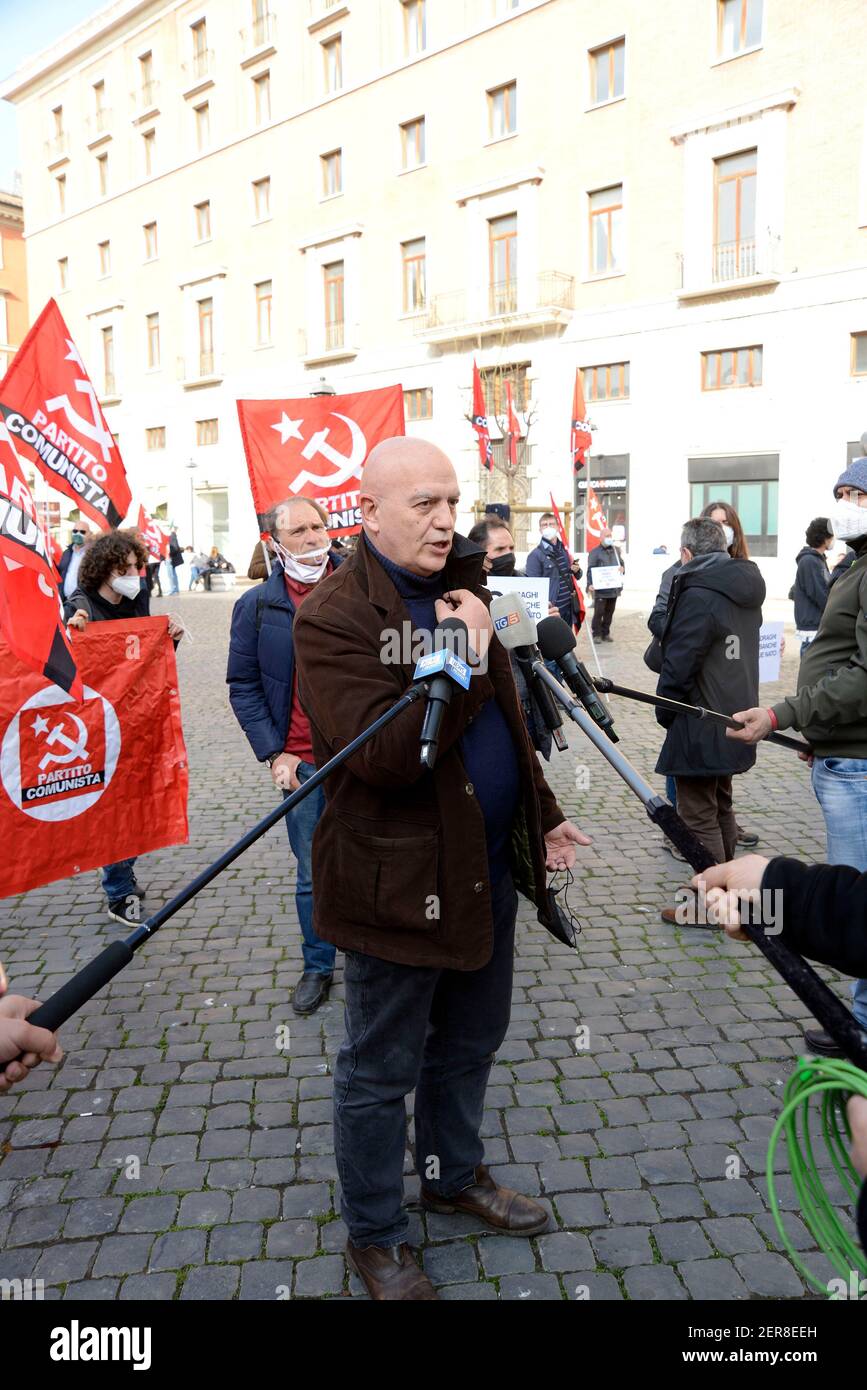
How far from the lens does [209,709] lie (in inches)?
476

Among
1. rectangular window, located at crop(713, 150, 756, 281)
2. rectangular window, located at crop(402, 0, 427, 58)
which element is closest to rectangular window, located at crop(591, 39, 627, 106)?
rectangular window, located at crop(713, 150, 756, 281)

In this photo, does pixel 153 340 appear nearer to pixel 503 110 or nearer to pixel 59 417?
pixel 503 110

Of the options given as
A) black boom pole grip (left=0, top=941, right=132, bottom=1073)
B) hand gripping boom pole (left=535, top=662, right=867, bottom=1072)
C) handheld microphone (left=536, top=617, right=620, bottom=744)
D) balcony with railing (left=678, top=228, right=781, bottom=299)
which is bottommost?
black boom pole grip (left=0, top=941, right=132, bottom=1073)

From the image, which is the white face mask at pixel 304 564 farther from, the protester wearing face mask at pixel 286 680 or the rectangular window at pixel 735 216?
the rectangular window at pixel 735 216

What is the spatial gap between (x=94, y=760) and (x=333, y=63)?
38639 mm

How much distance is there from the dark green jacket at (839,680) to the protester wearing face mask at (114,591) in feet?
10.9

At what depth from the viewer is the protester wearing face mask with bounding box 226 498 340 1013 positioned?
4.33 metres

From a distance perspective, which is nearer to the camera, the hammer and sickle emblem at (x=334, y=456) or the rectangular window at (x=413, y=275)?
the hammer and sickle emblem at (x=334, y=456)

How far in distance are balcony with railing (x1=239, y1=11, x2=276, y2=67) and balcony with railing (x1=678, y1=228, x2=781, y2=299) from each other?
20.6 metres

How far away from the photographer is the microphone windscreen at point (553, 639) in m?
2.63

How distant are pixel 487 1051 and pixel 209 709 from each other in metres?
9.78

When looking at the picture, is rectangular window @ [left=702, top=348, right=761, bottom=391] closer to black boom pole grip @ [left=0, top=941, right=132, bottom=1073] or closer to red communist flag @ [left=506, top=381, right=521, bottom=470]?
red communist flag @ [left=506, top=381, right=521, bottom=470]

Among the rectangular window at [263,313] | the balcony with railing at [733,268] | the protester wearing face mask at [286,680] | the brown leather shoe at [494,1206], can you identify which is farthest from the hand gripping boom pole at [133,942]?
Answer: the rectangular window at [263,313]
